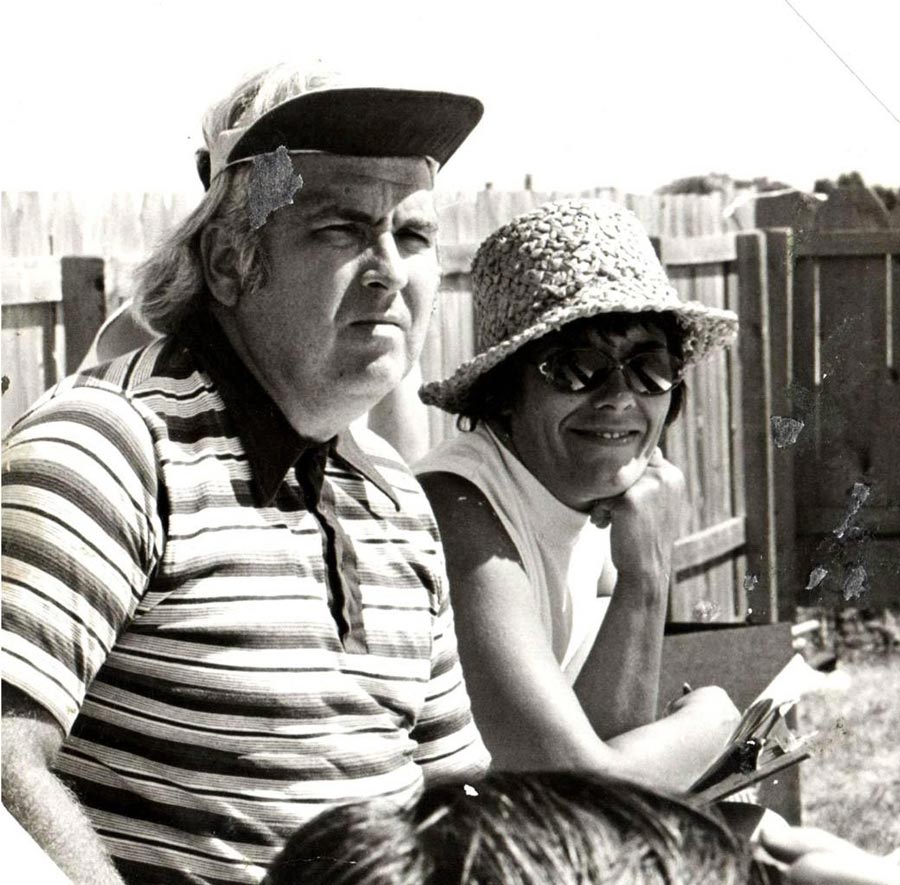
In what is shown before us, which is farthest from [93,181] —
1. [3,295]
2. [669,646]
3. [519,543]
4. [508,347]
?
[669,646]

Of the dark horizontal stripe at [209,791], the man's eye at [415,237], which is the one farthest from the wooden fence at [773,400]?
the dark horizontal stripe at [209,791]

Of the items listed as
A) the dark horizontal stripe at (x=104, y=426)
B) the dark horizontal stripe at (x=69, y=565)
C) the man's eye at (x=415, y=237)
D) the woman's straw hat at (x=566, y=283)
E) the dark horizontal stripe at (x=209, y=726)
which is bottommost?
the dark horizontal stripe at (x=209, y=726)

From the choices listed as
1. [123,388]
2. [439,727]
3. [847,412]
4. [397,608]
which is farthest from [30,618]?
[847,412]

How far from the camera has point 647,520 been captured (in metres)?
2.11

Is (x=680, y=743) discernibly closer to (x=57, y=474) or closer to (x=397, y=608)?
(x=397, y=608)

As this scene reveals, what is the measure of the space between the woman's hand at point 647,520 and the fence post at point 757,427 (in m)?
0.15

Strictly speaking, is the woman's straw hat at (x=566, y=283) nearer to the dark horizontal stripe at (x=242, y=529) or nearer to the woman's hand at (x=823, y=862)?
the dark horizontal stripe at (x=242, y=529)

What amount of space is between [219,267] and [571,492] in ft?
2.09

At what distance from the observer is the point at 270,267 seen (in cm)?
179

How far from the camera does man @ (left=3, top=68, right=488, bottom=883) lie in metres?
1.61

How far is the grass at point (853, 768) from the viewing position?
2.22m

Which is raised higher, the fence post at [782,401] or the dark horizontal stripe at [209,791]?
the fence post at [782,401]

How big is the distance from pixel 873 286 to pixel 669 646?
66cm

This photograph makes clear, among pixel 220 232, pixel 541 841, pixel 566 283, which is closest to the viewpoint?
pixel 541 841
